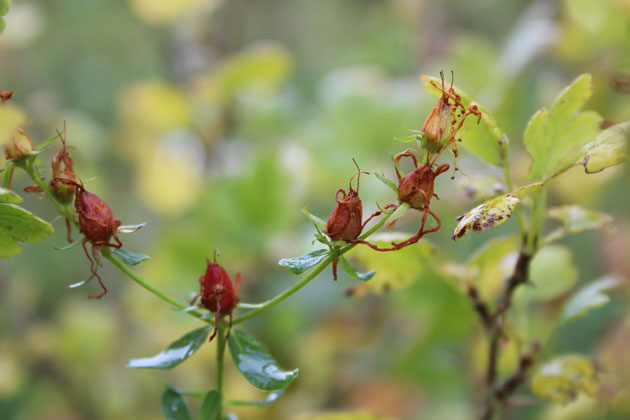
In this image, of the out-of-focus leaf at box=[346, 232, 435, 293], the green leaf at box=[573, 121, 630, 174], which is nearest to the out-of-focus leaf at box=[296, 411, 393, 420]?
the out-of-focus leaf at box=[346, 232, 435, 293]

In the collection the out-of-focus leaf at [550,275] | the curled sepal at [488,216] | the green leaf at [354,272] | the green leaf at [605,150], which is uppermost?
the out-of-focus leaf at [550,275]

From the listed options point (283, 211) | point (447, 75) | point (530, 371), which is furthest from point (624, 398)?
point (447, 75)

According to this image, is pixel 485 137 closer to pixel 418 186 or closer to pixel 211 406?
pixel 418 186

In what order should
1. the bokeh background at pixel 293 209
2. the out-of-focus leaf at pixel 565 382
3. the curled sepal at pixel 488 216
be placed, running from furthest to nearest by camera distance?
1. the bokeh background at pixel 293 209
2. the out-of-focus leaf at pixel 565 382
3. the curled sepal at pixel 488 216

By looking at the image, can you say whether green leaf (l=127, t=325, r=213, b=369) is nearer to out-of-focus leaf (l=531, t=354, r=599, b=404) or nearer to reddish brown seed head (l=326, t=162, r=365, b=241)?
reddish brown seed head (l=326, t=162, r=365, b=241)

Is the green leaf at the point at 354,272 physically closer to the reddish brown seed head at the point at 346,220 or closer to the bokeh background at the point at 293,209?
the reddish brown seed head at the point at 346,220

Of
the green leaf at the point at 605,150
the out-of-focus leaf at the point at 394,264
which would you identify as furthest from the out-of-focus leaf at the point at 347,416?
the green leaf at the point at 605,150
